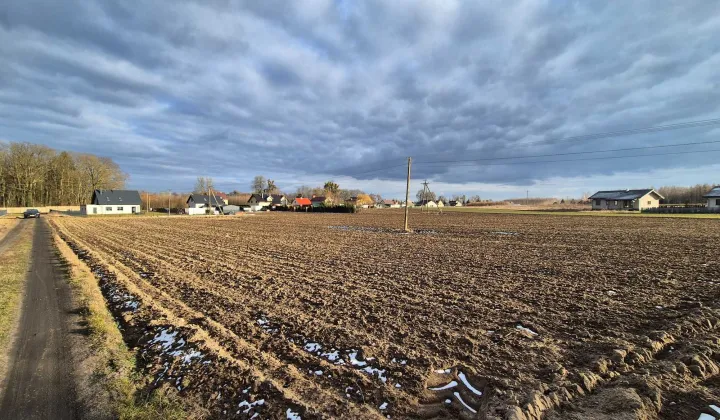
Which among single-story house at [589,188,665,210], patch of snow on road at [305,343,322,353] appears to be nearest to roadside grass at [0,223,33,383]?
patch of snow on road at [305,343,322,353]

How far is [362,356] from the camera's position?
4.90 meters

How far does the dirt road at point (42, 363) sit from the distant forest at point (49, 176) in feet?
291

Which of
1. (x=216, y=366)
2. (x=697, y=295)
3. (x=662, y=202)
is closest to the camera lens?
(x=216, y=366)

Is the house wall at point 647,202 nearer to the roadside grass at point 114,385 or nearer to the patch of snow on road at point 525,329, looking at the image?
the patch of snow on road at point 525,329

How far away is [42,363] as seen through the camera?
4.93m

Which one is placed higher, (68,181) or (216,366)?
(68,181)

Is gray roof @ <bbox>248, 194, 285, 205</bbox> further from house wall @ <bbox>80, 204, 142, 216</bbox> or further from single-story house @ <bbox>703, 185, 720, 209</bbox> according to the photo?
single-story house @ <bbox>703, 185, 720, 209</bbox>

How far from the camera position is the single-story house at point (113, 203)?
68.6m

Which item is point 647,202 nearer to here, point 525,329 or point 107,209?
point 525,329

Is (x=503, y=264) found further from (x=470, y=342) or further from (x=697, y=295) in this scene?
(x=470, y=342)

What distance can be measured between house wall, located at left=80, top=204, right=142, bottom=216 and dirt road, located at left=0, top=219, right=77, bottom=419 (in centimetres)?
7449

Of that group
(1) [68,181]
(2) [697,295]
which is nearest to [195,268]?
(2) [697,295]

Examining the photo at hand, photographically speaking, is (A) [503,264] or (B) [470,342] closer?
(B) [470,342]

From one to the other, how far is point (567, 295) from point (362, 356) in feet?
19.5
